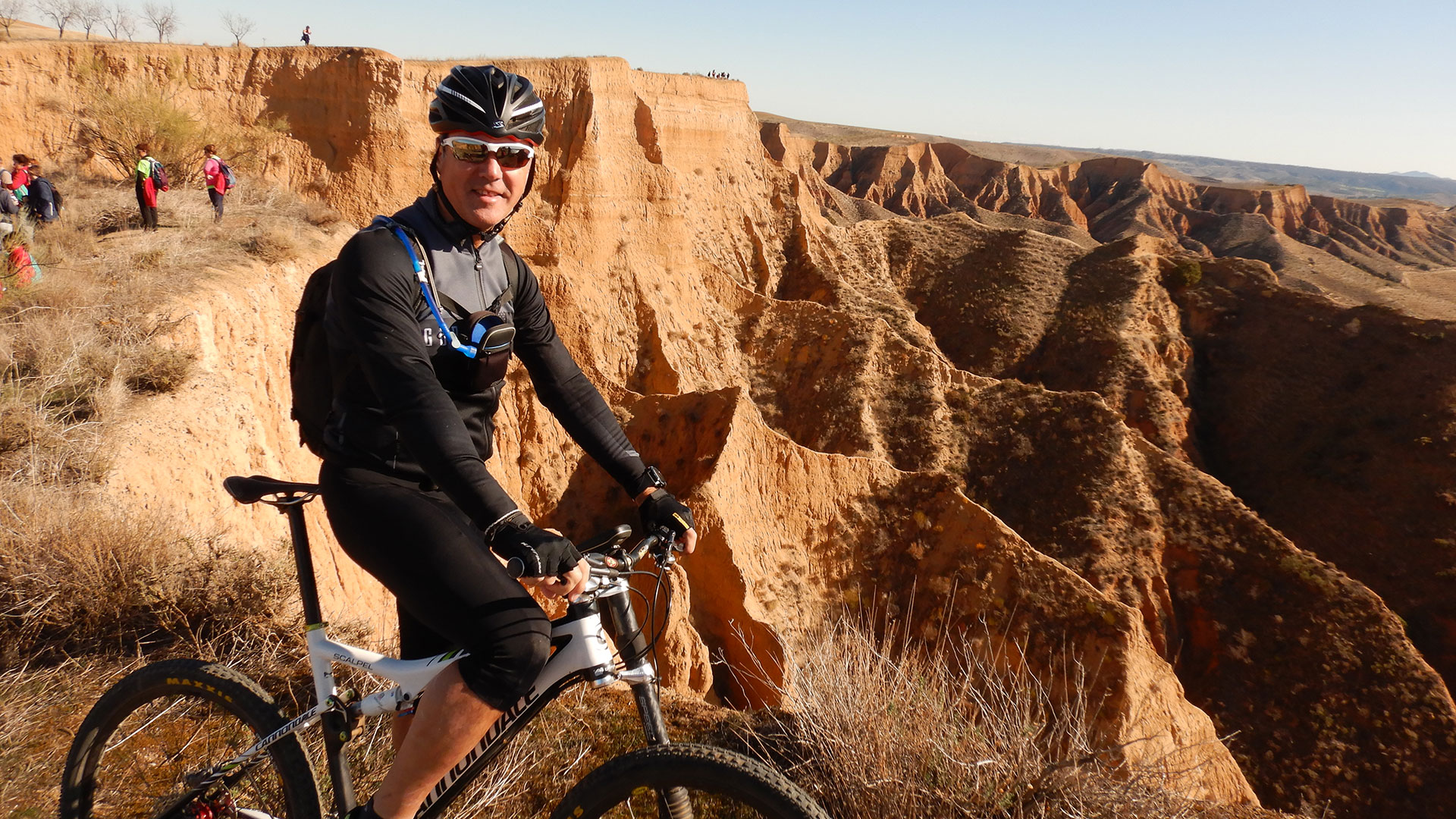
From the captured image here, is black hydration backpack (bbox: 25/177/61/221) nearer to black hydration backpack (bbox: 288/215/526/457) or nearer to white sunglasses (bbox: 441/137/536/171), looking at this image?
black hydration backpack (bbox: 288/215/526/457)

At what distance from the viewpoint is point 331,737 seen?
231cm

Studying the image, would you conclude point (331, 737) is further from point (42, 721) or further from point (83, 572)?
point (83, 572)

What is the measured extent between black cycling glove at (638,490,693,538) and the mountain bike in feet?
0.20

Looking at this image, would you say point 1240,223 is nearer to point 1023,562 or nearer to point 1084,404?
point 1084,404

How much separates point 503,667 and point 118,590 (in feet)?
9.71

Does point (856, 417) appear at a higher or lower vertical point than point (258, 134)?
lower

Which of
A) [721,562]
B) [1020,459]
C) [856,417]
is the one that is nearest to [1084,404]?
[1020,459]

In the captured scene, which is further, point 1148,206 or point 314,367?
point 1148,206

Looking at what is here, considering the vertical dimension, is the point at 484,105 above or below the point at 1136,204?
above

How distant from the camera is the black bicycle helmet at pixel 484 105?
2.21m

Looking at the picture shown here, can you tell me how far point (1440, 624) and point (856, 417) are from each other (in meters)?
15.7

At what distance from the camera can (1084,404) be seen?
806 inches

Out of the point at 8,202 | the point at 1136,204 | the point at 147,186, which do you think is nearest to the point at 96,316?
the point at 147,186

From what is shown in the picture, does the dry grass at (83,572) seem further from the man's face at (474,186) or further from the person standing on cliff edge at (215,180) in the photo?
the person standing on cliff edge at (215,180)
